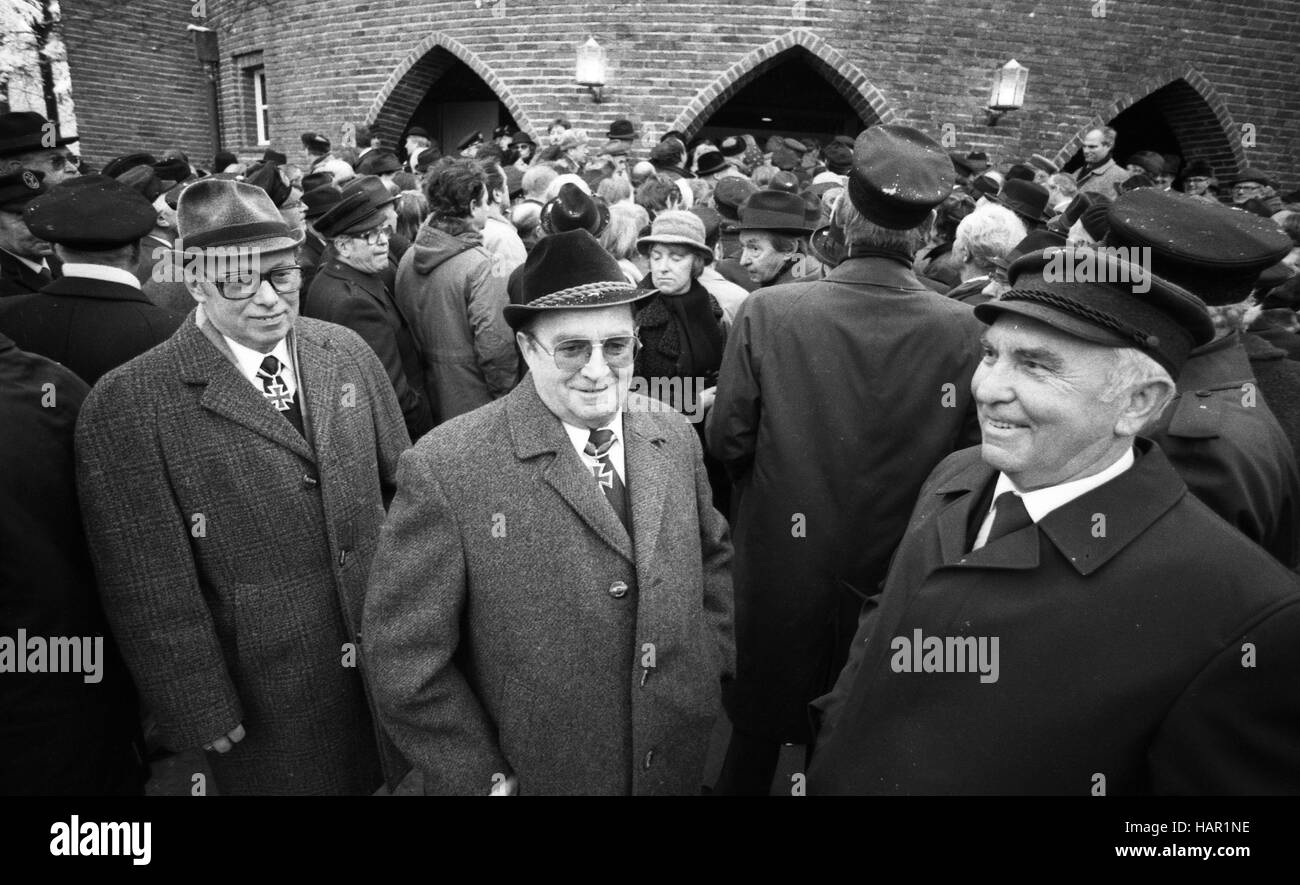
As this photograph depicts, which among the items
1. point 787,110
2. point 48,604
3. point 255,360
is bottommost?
point 48,604

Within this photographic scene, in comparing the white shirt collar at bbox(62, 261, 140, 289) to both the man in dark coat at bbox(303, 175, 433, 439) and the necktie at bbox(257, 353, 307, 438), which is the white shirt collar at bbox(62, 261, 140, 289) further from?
the necktie at bbox(257, 353, 307, 438)

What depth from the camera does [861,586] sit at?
105 inches

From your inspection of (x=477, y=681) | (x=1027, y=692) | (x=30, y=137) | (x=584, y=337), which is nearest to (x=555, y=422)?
(x=584, y=337)

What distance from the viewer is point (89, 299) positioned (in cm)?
296

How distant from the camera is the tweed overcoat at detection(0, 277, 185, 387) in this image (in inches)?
114

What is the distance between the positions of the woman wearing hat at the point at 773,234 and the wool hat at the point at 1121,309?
91.4 inches

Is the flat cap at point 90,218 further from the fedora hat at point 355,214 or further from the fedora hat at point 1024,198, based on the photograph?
the fedora hat at point 1024,198

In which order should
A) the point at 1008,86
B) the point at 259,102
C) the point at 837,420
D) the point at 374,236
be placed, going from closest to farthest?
the point at 837,420, the point at 374,236, the point at 1008,86, the point at 259,102

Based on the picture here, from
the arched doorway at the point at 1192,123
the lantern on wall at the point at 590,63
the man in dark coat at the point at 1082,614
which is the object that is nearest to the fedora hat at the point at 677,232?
the man in dark coat at the point at 1082,614

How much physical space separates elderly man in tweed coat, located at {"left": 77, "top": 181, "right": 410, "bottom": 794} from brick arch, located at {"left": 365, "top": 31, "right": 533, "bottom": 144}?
33.7 ft

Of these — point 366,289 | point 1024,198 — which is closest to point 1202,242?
point 1024,198

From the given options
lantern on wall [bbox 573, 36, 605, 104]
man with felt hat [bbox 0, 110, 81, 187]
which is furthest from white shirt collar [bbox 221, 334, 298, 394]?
lantern on wall [bbox 573, 36, 605, 104]

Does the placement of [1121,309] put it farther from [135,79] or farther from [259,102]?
[135,79]

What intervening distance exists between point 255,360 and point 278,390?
0.11m
